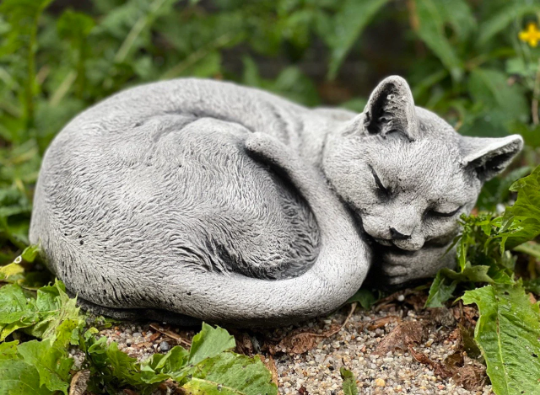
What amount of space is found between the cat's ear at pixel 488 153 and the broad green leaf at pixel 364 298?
61cm

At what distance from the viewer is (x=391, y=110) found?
2033 millimetres

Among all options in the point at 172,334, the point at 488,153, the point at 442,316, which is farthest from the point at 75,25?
the point at 442,316

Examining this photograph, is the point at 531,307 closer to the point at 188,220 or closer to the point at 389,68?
the point at 188,220

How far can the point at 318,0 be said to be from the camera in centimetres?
423

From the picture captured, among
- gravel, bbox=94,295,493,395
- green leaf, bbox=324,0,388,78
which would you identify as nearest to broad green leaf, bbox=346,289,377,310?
gravel, bbox=94,295,493,395

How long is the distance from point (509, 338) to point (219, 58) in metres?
2.77

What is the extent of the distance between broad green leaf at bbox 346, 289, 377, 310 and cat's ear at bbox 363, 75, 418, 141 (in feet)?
→ 2.13

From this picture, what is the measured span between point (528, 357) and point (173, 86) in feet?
5.35

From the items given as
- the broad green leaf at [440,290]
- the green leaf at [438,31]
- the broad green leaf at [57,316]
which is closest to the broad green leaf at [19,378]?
the broad green leaf at [57,316]

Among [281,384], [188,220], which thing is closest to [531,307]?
[281,384]

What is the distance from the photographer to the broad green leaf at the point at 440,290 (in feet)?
7.17

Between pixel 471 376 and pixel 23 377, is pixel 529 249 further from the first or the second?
pixel 23 377

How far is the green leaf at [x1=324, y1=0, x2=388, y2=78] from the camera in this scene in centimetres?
380

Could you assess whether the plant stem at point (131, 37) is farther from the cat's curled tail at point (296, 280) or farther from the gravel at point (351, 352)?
the gravel at point (351, 352)
